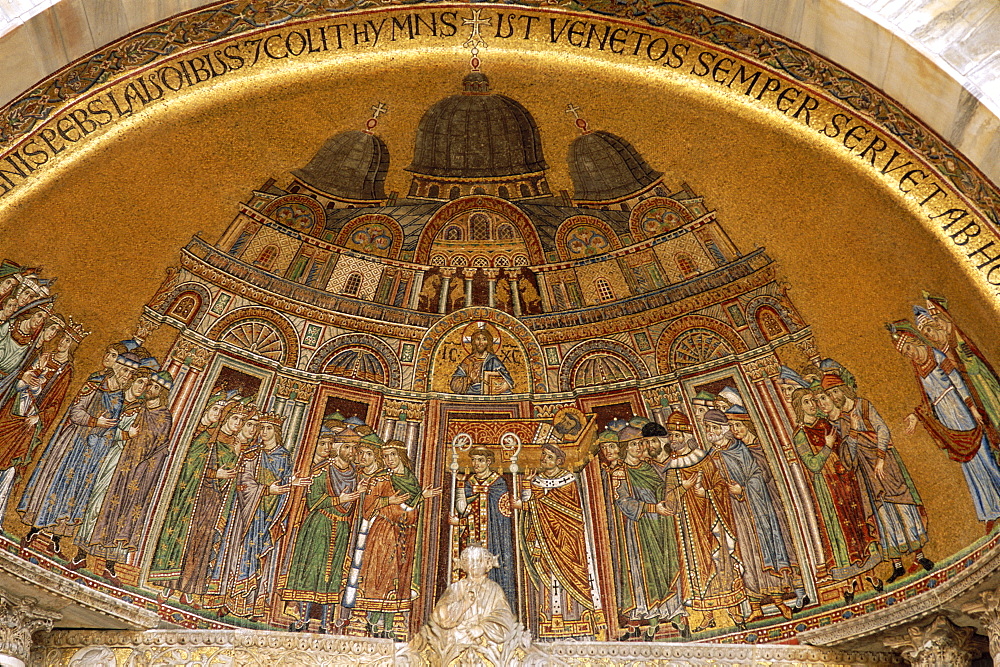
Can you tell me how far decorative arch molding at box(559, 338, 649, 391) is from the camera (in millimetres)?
10500

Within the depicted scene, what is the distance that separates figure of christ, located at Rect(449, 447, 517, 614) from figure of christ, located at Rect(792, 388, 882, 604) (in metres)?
2.61

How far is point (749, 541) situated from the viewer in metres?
10.5

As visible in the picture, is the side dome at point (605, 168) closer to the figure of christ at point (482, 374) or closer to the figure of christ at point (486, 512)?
the figure of christ at point (482, 374)

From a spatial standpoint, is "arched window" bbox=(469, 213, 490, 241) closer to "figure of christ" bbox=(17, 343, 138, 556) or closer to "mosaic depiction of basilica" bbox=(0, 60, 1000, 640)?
"mosaic depiction of basilica" bbox=(0, 60, 1000, 640)

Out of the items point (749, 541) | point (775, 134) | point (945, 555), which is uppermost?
point (775, 134)

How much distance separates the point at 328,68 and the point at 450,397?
3.33 meters

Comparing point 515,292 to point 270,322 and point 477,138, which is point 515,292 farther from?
point 270,322

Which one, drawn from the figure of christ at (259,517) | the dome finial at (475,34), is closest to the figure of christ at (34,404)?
the figure of christ at (259,517)

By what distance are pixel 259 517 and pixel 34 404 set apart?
2.14 m

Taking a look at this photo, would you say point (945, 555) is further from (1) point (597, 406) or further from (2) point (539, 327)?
(2) point (539, 327)

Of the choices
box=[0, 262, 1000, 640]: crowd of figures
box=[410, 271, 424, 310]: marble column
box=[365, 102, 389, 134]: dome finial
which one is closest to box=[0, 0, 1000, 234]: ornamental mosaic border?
box=[365, 102, 389, 134]: dome finial

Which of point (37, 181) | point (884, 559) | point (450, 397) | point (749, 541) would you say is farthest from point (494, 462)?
point (37, 181)

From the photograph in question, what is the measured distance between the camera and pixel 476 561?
1053 cm

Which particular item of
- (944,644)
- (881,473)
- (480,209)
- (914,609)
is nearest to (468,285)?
(480,209)
